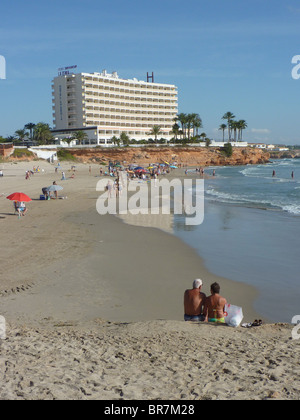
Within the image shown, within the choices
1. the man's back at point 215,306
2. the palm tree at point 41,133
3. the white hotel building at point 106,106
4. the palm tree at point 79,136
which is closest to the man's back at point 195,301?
the man's back at point 215,306

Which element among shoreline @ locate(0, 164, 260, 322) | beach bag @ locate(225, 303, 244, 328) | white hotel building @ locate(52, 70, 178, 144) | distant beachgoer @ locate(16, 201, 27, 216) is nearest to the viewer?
beach bag @ locate(225, 303, 244, 328)

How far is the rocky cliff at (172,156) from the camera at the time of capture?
8219cm

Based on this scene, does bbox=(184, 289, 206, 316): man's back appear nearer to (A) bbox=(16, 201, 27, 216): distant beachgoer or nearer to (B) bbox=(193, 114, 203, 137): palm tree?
(A) bbox=(16, 201, 27, 216): distant beachgoer

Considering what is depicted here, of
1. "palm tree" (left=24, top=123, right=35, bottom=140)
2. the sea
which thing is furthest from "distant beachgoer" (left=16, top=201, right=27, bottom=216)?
"palm tree" (left=24, top=123, right=35, bottom=140)

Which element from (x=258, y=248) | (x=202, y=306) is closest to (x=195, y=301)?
(x=202, y=306)

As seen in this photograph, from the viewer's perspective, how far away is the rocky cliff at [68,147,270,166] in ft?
270

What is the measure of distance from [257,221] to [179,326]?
14974 mm

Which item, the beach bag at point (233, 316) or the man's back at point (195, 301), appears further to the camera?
the man's back at point (195, 301)

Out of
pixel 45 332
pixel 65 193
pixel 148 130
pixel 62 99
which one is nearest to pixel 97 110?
pixel 62 99

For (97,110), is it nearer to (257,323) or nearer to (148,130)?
(148,130)

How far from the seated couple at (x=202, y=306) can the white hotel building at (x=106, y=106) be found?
3784 inches

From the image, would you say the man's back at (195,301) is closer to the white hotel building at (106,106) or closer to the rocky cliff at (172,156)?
the rocky cliff at (172,156)

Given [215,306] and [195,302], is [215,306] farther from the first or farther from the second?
[195,302]

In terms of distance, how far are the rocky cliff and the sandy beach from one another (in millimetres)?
66496
